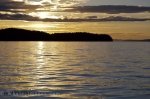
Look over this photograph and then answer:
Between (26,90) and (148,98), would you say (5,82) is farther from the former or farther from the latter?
(148,98)

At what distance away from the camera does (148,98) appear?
26.1 m

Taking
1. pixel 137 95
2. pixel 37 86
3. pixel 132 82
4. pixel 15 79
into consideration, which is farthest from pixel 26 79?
→ pixel 137 95

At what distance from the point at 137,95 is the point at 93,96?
3.15 m

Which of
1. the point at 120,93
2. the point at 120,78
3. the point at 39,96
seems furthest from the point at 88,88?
the point at 120,78

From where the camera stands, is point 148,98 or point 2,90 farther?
point 2,90

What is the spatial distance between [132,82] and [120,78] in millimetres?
3287

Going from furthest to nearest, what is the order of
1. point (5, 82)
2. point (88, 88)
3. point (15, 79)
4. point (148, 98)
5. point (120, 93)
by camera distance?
point (15, 79)
point (5, 82)
point (88, 88)
point (120, 93)
point (148, 98)

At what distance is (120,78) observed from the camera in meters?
36.9

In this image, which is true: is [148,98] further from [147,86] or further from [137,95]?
[147,86]

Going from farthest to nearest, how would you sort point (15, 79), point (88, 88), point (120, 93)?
point (15, 79) → point (88, 88) → point (120, 93)

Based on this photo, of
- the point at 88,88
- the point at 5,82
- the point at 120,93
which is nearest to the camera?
the point at 120,93

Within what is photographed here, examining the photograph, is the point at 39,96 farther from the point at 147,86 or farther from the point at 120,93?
the point at 147,86

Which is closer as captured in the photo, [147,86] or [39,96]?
[39,96]

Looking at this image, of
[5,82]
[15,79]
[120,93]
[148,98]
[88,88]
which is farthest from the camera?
[15,79]
